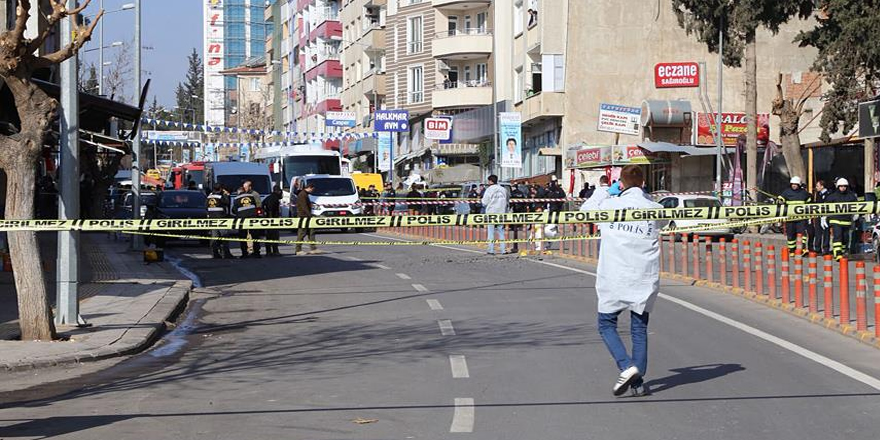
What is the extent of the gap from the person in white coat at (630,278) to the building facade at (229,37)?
162m

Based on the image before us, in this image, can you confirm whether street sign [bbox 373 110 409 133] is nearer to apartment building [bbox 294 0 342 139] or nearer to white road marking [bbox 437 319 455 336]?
apartment building [bbox 294 0 342 139]

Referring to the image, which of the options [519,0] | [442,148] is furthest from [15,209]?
[442,148]

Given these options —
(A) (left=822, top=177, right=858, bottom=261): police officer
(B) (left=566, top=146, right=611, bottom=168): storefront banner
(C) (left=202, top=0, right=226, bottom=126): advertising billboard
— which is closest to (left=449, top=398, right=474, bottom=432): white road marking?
(A) (left=822, top=177, right=858, bottom=261): police officer

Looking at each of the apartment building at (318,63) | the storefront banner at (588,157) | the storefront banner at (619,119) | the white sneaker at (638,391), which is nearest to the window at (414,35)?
the apartment building at (318,63)

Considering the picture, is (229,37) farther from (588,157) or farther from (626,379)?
(626,379)

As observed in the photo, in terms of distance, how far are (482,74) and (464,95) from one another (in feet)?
6.52

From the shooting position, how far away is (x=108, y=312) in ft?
54.4

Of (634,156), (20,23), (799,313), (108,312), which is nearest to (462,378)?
(20,23)

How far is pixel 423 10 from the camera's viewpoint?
7488 centimetres

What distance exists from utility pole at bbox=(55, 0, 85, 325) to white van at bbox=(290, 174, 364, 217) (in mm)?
29702

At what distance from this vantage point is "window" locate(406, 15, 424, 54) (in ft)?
250

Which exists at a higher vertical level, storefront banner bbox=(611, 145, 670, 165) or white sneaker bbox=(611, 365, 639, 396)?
storefront banner bbox=(611, 145, 670, 165)

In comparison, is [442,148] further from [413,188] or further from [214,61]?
[214,61]

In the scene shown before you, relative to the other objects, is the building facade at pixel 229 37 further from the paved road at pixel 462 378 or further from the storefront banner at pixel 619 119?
the paved road at pixel 462 378
